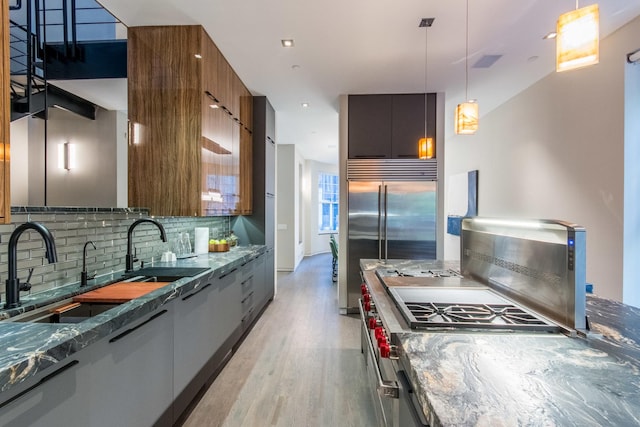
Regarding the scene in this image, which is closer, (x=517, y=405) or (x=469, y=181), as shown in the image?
(x=517, y=405)

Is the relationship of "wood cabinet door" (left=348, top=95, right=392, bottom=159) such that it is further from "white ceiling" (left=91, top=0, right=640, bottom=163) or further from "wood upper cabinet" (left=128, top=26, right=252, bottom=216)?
"wood upper cabinet" (left=128, top=26, right=252, bottom=216)

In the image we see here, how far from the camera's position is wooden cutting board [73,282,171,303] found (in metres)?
1.77

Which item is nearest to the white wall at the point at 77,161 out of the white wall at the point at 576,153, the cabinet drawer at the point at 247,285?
the cabinet drawer at the point at 247,285

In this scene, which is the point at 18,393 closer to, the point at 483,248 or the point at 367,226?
the point at 483,248

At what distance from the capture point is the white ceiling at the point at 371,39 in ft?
7.99

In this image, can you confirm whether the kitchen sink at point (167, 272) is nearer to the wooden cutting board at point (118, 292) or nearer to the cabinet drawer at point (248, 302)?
the wooden cutting board at point (118, 292)

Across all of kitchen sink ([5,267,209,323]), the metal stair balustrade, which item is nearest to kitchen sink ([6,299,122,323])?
kitchen sink ([5,267,209,323])

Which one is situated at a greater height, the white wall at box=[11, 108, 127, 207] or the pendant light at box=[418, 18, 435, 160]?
the pendant light at box=[418, 18, 435, 160]

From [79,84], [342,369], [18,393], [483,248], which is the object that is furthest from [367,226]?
[18,393]

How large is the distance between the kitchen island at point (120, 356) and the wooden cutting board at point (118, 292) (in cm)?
5

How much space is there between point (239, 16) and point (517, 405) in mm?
3044

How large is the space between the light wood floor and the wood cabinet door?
2349 millimetres

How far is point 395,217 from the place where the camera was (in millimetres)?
4129

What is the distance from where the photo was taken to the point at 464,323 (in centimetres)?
115
